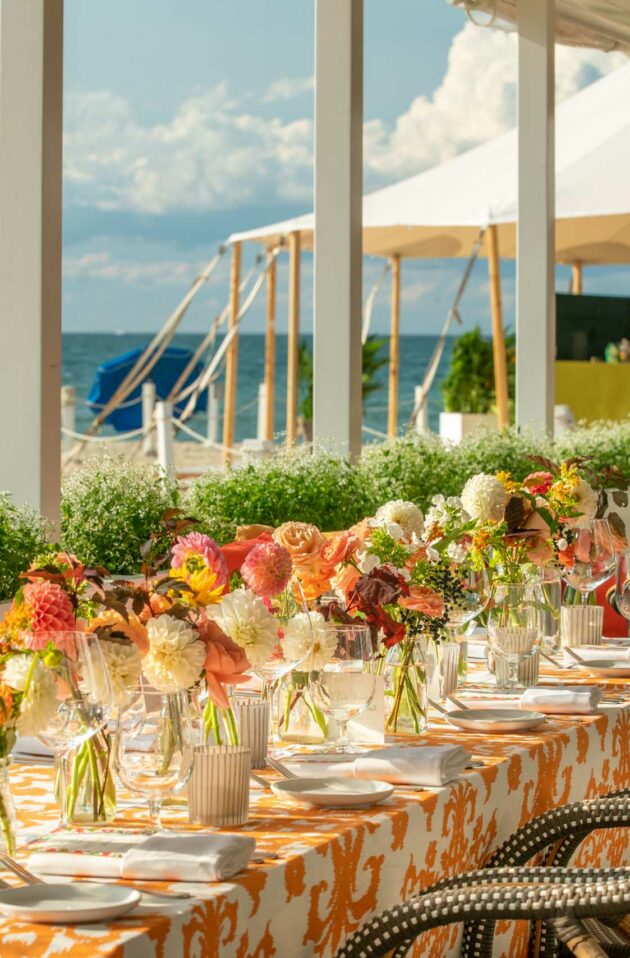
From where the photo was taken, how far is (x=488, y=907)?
1.69 metres

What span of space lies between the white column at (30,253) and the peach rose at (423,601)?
6.10ft

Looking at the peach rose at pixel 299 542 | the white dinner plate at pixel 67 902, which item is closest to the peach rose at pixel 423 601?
the peach rose at pixel 299 542

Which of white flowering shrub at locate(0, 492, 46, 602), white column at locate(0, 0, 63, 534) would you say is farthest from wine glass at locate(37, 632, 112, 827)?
white column at locate(0, 0, 63, 534)

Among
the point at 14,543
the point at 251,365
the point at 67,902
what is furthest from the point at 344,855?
the point at 251,365

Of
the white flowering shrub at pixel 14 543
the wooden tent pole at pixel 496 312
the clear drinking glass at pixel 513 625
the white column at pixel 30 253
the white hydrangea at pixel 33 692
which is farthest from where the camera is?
the wooden tent pole at pixel 496 312

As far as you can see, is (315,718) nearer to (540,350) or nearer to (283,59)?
(540,350)

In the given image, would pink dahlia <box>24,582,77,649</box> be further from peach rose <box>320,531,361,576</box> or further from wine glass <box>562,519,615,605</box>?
wine glass <box>562,519,615,605</box>

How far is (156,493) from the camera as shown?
4.55 metres

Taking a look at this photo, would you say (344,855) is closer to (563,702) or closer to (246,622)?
(246,622)

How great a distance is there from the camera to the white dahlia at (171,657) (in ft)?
5.74

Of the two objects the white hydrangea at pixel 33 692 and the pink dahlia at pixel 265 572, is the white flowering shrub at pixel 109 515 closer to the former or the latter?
the pink dahlia at pixel 265 572

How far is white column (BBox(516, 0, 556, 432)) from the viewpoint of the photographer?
23.1 ft

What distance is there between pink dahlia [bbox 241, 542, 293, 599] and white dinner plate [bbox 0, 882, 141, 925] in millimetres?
617

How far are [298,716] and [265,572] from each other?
29cm
